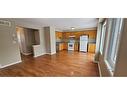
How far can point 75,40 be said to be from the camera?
7.27 metres

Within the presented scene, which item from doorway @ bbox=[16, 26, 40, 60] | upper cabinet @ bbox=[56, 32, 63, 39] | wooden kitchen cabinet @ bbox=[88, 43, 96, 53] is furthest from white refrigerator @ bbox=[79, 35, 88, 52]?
doorway @ bbox=[16, 26, 40, 60]

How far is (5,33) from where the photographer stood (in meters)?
3.11

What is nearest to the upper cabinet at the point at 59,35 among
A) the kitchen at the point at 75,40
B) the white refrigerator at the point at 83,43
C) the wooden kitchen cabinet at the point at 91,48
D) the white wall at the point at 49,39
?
the kitchen at the point at 75,40

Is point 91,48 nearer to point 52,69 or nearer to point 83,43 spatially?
point 83,43

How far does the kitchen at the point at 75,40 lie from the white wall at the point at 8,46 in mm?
3772

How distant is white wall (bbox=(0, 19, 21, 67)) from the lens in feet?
9.92

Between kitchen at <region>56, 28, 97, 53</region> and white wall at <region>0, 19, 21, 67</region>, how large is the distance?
12.4ft

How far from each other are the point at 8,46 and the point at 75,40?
209 inches

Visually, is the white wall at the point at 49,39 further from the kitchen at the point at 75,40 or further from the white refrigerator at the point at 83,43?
the white refrigerator at the point at 83,43

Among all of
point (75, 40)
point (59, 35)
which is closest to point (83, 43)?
point (75, 40)
